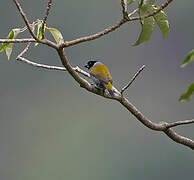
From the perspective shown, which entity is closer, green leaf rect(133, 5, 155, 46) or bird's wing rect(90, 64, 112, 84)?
green leaf rect(133, 5, 155, 46)

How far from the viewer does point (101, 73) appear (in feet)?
5.60

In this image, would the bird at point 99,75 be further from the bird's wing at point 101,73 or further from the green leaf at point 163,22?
the green leaf at point 163,22

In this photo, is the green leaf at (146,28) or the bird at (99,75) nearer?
the green leaf at (146,28)

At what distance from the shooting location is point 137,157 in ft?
Result: 14.9

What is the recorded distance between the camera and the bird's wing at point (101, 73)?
1.66m

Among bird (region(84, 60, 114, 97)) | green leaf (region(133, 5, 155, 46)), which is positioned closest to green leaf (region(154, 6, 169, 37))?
green leaf (region(133, 5, 155, 46))

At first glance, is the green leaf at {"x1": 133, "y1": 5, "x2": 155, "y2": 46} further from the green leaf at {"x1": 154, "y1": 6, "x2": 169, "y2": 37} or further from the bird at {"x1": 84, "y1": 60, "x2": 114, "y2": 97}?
the bird at {"x1": 84, "y1": 60, "x2": 114, "y2": 97}

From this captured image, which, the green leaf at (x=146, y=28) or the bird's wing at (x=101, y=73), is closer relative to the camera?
the green leaf at (x=146, y=28)

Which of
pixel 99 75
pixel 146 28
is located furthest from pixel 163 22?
pixel 99 75

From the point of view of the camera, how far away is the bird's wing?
1.66 m

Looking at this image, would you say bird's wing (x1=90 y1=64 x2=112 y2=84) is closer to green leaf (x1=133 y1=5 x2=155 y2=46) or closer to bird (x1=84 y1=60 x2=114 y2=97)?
bird (x1=84 y1=60 x2=114 y2=97)

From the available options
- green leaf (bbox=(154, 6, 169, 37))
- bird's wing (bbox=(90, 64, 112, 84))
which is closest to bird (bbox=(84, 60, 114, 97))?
bird's wing (bbox=(90, 64, 112, 84))

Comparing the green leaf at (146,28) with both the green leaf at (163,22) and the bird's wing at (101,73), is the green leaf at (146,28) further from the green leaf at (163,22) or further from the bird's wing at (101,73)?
the bird's wing at (101,73)

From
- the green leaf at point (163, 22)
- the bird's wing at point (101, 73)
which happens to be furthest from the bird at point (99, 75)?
the green leaf at point (163, 22)
